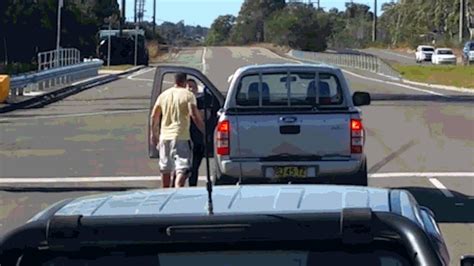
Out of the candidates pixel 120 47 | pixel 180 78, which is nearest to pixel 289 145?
pixel 180 78

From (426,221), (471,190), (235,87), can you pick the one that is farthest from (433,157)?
(426,221)

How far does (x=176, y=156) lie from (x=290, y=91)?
5.60 ft

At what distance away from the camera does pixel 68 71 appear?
53062 millimetres

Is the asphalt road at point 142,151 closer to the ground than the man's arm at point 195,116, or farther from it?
closer to the ground

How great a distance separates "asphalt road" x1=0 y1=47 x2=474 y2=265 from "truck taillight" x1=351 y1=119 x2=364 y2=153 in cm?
118

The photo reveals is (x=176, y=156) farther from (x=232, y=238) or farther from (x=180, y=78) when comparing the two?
(x=232, y=238)

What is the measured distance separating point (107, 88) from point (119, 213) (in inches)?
1923

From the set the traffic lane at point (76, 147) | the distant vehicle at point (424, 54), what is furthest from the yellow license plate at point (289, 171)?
the distant vehicle at point (424, 54)

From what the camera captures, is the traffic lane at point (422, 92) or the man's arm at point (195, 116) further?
the traffic lane at point (422, 92)

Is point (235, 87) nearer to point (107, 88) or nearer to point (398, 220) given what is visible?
point (398, 220)

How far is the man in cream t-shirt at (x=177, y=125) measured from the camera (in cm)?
1442

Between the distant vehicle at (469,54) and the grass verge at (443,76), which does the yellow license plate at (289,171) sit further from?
the distant vehicle at (469,54)

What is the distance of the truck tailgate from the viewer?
46.7ft

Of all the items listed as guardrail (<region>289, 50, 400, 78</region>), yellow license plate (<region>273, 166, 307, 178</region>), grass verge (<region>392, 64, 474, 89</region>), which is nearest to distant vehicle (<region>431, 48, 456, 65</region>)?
guardrail (<region>289, 50, 400, 78</region>)
